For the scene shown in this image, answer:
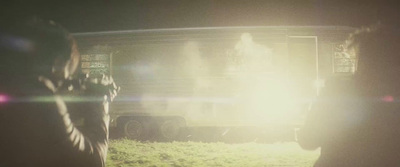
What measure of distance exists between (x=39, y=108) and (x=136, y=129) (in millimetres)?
6859

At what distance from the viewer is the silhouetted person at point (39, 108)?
1.04 m

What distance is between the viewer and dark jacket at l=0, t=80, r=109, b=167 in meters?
1.04

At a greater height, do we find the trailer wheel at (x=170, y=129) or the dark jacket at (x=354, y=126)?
the dark jacket at (x=354, y=126)

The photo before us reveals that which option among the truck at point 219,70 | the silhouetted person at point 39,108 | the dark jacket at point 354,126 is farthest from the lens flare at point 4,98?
the truck at point 219,70

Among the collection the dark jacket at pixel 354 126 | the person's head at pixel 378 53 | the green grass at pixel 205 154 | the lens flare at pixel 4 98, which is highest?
the person's head at pixel 378 53

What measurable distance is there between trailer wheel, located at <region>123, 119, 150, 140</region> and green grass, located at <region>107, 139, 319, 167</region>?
320 millimetres

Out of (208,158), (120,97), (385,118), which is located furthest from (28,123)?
(120,97)

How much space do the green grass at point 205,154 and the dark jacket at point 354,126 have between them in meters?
3.69

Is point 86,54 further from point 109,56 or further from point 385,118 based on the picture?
point 385,118

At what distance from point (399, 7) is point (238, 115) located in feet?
12.5

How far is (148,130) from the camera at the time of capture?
7637 mm

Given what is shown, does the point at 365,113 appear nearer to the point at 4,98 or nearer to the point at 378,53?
the point at 378,53

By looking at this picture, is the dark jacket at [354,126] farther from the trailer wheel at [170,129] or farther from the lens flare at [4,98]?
the trailer wheel at [170,129]

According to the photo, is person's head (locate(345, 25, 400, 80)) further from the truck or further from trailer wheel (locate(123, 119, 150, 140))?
trailer wheel (locate(123, 119, 150, 140))
